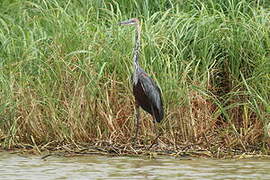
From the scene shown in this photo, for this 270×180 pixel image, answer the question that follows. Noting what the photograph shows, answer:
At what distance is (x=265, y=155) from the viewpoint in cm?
675

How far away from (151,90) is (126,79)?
14.5 inches

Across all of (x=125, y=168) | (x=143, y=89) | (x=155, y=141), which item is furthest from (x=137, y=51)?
(x=125, y=168)

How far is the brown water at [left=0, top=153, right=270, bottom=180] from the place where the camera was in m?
5.94

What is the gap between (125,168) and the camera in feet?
20.8

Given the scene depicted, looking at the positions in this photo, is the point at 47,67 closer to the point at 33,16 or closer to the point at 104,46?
the point at 104,46

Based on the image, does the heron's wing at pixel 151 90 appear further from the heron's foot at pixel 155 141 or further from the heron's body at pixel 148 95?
the heron's foot at pixel 155 141

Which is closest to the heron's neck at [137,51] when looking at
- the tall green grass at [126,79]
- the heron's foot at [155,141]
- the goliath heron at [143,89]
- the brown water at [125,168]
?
the goliath heron at [143,89]

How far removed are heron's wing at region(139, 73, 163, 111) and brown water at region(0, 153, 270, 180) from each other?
0.57m

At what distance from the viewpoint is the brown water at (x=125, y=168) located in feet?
19.5

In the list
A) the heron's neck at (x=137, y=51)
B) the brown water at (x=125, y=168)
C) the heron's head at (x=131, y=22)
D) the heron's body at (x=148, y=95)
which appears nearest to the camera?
the brown water at (x=125, y=168)

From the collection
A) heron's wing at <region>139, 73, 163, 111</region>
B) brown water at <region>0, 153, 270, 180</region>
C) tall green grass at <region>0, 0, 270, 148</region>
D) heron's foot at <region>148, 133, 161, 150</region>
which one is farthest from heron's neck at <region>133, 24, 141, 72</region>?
brown water at <region>0, 153, 270, 180</region>

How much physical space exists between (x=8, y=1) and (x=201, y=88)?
3.28m

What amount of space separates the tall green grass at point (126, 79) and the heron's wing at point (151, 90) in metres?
0.16

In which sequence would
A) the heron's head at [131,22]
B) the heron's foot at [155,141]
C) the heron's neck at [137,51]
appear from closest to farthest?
the heron's foot at [155,141] < the heron's neck at [137,51] < the heron's head at [131,22]
